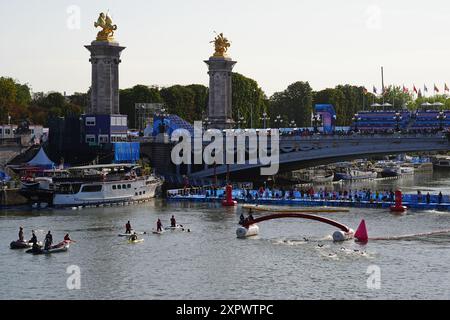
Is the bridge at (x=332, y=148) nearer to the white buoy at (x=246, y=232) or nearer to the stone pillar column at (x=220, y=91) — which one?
the stone pillar column at (x=220, y=91)

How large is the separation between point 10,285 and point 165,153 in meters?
76.0

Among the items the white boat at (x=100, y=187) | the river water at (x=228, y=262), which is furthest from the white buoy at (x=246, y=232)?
the white boat at (x=100, y=187)

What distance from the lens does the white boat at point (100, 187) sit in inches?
4498

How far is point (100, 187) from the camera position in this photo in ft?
381

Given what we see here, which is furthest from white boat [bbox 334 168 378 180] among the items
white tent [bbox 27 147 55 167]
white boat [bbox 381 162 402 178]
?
white tent [bbox 27 147 55 167]

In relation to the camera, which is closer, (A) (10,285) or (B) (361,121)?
(A) (10,285)

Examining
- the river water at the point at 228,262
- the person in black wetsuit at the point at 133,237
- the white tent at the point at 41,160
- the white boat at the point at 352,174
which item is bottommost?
the river water at the point at 228,262

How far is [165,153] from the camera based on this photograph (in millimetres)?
142875

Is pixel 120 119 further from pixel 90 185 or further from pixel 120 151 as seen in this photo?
pixel 90 185

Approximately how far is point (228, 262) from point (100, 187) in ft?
142

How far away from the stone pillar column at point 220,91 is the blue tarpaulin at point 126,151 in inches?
1105

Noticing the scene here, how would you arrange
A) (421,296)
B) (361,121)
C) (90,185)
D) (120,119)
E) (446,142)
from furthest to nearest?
(361,121) < (120,119) < (446,142) < (90,185) < (421,296)

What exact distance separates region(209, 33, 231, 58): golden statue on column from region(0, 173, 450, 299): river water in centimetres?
6403
